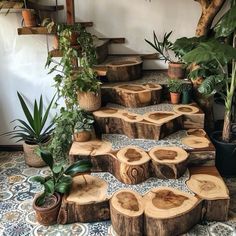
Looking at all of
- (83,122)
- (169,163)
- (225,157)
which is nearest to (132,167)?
(169,163)

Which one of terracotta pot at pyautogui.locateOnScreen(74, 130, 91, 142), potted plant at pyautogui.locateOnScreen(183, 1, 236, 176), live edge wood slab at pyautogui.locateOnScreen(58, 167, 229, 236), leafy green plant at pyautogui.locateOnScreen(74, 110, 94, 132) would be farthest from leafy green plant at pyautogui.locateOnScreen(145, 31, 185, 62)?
live edge wood slab at pyautogui.locateOnScreen(58, 167, 229, 236)

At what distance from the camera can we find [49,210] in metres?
1.89

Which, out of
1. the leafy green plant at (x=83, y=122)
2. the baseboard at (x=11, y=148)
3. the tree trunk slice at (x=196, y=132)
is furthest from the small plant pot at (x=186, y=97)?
the baseboard at (x=11, y=148)

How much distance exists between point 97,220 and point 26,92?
1756 millimetres

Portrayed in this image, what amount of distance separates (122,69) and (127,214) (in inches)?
60.6

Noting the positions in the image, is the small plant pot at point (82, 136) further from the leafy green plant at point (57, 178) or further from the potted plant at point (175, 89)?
the potted plant at point (175, 89)

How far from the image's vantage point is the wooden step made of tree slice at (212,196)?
1.86 metres

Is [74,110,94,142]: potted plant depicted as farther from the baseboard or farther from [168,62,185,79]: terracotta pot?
the baseboard

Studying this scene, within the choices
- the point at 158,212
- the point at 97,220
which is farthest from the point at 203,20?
the point at 97,220

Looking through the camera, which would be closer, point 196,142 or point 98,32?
point 196,142

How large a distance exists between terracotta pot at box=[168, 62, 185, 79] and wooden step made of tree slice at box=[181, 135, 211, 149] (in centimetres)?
76

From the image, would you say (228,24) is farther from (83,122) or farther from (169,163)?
(83,122)

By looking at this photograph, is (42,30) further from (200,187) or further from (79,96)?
(200,187)

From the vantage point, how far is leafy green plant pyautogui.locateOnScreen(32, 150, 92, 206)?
1.96m
